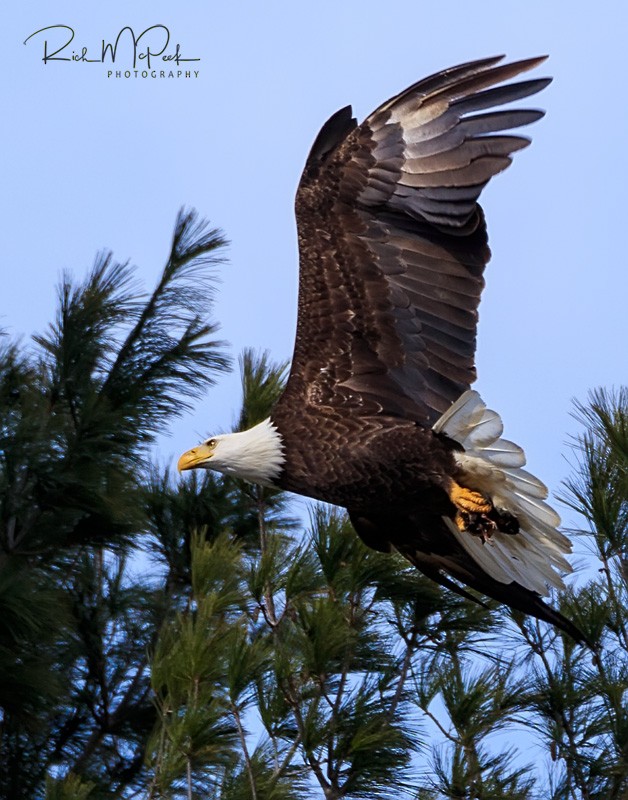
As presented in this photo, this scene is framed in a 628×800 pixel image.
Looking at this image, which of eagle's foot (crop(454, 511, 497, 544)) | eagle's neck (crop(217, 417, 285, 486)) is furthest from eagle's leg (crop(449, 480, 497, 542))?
eagle's neck (crop(217, 417, 285, 486))

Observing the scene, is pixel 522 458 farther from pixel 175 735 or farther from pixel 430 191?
pixel 175 735

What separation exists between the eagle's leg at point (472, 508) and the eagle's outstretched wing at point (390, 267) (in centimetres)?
27

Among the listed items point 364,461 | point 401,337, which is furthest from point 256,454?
point 401,337

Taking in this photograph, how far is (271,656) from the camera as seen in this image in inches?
245

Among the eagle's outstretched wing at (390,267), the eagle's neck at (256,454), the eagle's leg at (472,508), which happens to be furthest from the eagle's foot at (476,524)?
the eagle's neck at (256,454)

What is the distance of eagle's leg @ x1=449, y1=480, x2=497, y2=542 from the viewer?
6.46 metres

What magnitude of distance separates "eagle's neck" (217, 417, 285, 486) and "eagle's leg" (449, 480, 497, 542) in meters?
0.52

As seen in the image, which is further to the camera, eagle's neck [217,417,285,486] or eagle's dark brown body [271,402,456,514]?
eagle's neck [217,417,285,486]

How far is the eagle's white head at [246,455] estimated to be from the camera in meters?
6.61

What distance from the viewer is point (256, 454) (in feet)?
21.7

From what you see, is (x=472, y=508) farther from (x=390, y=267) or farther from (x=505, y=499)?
(x=390, y=267)

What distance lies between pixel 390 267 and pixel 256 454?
678 mm

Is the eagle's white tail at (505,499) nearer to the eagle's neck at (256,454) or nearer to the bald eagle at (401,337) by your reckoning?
the bald eagle at (401,337)

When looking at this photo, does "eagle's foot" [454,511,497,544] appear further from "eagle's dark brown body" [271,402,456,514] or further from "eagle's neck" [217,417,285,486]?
"eagle's neck" [217,417,285,486]
